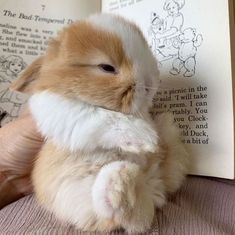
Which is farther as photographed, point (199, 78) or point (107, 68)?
point (199, 78)

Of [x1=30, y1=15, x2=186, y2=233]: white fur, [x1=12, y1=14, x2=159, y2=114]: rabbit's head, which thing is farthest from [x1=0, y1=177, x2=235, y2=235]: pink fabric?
[x1=12, y1=14, x2=159, y2=114]: rabbit's head

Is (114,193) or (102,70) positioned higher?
(102,70)

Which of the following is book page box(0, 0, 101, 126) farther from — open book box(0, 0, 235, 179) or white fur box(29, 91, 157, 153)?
white fur box(29, 91, 157, 153)

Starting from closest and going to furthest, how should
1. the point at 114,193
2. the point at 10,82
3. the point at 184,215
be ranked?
the point at 114,193
the point at 184,215
the point at 10,82

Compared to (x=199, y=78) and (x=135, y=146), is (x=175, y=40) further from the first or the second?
(x=135, y=146)

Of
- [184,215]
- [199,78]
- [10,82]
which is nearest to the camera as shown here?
[184,215]

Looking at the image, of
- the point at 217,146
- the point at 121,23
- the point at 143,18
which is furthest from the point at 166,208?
the point at 143,18

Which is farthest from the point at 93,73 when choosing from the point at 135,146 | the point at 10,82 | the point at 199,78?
the point at 10,82

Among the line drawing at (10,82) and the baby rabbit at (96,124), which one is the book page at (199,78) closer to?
the baby rabbit at (96,124)
